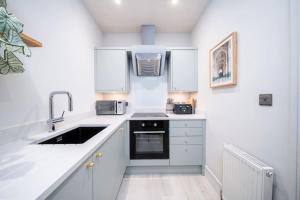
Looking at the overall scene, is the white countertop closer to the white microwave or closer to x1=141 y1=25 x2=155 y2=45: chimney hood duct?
the white microwave

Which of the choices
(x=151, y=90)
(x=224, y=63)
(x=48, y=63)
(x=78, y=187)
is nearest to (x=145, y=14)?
(x=151, y=90)

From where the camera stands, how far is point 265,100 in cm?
102

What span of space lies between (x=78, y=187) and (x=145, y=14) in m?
2.31

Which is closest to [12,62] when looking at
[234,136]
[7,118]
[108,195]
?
[7,118]

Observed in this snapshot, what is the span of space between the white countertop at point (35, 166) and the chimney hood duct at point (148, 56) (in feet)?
5.37

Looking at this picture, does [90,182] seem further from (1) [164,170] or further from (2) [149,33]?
(2) [149,33]

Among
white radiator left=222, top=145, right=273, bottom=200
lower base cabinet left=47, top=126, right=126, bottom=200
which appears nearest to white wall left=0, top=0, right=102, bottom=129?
lower base cabinet left=47, top=126, right=126, bottom=200

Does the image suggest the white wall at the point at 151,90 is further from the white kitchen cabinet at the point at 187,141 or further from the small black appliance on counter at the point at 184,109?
the white kitchen cabinet at the point at 187,141

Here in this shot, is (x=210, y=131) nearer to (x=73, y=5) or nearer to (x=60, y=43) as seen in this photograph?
(x=60, y=43)

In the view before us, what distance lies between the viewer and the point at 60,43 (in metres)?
1.51

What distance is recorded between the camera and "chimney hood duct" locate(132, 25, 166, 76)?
2.25m

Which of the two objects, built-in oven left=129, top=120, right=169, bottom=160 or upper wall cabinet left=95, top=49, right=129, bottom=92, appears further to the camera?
upper wall cabinet left=95, top=49, right=129, bottom=92

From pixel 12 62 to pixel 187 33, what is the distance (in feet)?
9.26

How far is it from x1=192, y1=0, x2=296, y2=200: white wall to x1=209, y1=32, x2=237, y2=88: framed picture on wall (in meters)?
0.05
